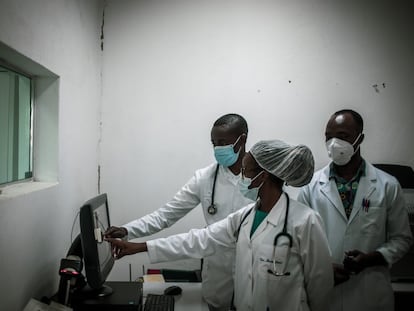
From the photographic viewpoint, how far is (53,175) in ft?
5.63

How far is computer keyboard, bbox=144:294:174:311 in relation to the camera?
1528 mm

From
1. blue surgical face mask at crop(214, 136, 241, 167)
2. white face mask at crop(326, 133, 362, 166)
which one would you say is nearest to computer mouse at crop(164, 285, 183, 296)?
blue surgical face mask at crop(214, 136, 241, 167)

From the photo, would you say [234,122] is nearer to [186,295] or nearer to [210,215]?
[210,215]

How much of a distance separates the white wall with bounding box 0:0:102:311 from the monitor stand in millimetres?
225

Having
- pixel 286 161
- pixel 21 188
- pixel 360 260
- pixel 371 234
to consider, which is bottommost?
pixel 360 260

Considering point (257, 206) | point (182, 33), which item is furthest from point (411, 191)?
point (182, 33)

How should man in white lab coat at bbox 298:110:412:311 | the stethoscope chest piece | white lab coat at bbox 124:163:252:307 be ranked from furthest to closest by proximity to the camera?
the stethoscope chest piece < white lab coat at bbox 124:163:252:307 < man in white lab coat at bbox 298:110:412:311

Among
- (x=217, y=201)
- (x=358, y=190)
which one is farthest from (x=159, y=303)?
(x=358, y=190)

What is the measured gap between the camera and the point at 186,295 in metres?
1.78

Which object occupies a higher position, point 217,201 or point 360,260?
point 217,201

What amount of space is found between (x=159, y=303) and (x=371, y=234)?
110cm

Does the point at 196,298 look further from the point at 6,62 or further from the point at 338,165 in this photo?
the point at 6,62

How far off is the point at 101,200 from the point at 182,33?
155 cm

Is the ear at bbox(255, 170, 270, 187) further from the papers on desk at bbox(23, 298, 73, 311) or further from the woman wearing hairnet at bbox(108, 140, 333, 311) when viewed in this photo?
the papers on desk at bbox(23, 298, 73, 311)
